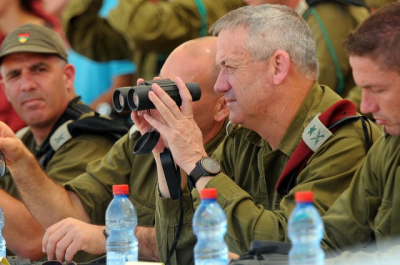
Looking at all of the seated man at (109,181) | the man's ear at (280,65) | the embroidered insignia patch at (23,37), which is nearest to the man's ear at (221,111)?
the seated man at (109,181)

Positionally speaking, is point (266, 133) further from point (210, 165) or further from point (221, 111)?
point (221, 111)

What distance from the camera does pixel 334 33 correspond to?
4195 mm

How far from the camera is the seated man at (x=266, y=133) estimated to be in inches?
115

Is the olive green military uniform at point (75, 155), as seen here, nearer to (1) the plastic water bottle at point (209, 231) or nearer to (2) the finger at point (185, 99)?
(2) the finger at point (185, 99)

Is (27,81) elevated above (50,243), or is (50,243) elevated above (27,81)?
(27,81)

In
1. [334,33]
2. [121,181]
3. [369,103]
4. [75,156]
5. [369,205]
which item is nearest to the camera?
[369,103]

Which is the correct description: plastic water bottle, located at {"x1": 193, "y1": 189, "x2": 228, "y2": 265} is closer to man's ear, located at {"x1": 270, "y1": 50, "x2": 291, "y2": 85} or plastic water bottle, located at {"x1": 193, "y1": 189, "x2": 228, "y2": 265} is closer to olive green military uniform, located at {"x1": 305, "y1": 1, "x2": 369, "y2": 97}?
man's ear, located at {"x1": 270, "y1": 50, "x2": 291, "y2": 85}

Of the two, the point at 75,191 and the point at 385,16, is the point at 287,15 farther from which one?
the point at 75,191

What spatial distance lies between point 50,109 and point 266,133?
5.55ft

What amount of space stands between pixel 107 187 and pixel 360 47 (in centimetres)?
180

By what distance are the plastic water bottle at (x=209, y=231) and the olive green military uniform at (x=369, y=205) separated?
451 millimetres

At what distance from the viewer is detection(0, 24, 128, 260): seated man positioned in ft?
14.3

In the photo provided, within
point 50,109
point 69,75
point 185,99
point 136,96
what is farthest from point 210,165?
point 69,75

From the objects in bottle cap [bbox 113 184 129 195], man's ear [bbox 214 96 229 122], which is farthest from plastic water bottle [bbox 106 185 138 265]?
man's ear [bbox 214 96 229 122]
